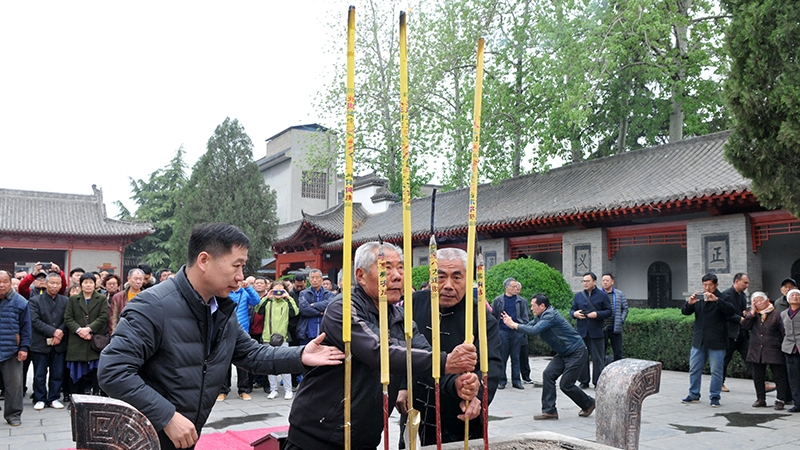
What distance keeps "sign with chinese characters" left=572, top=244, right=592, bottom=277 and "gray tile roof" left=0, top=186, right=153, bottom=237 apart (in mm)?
20750

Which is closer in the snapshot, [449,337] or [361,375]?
[361,375]

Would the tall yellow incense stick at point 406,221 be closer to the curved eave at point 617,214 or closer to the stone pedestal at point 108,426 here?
the stone pedestal at point 108,426

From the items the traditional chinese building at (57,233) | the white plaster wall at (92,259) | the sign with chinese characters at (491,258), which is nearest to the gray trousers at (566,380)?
the sign with chinese characters at (491,258)

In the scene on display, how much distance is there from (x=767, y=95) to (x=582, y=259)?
Result: 7.47 m

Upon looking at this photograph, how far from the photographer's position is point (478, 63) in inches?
97.3

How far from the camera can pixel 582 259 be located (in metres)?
15.3

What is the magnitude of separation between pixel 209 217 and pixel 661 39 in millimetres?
19225

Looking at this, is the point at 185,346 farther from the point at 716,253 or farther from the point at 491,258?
the point at 491,258

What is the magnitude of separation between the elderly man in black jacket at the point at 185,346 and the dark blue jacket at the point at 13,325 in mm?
5032

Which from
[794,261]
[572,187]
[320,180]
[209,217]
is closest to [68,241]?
[209,217]

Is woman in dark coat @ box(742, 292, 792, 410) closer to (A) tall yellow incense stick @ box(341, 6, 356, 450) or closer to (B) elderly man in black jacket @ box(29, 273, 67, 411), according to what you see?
(A) tall yellow incense stick @ box(341, 6, 356, 450)

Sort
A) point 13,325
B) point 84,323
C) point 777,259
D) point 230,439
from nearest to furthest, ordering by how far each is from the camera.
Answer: point 230,439
point 13,325
point 84,323
point 777,259

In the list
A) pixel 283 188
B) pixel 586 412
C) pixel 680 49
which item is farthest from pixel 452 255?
pixel 283 188

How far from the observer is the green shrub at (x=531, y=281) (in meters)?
12.7
